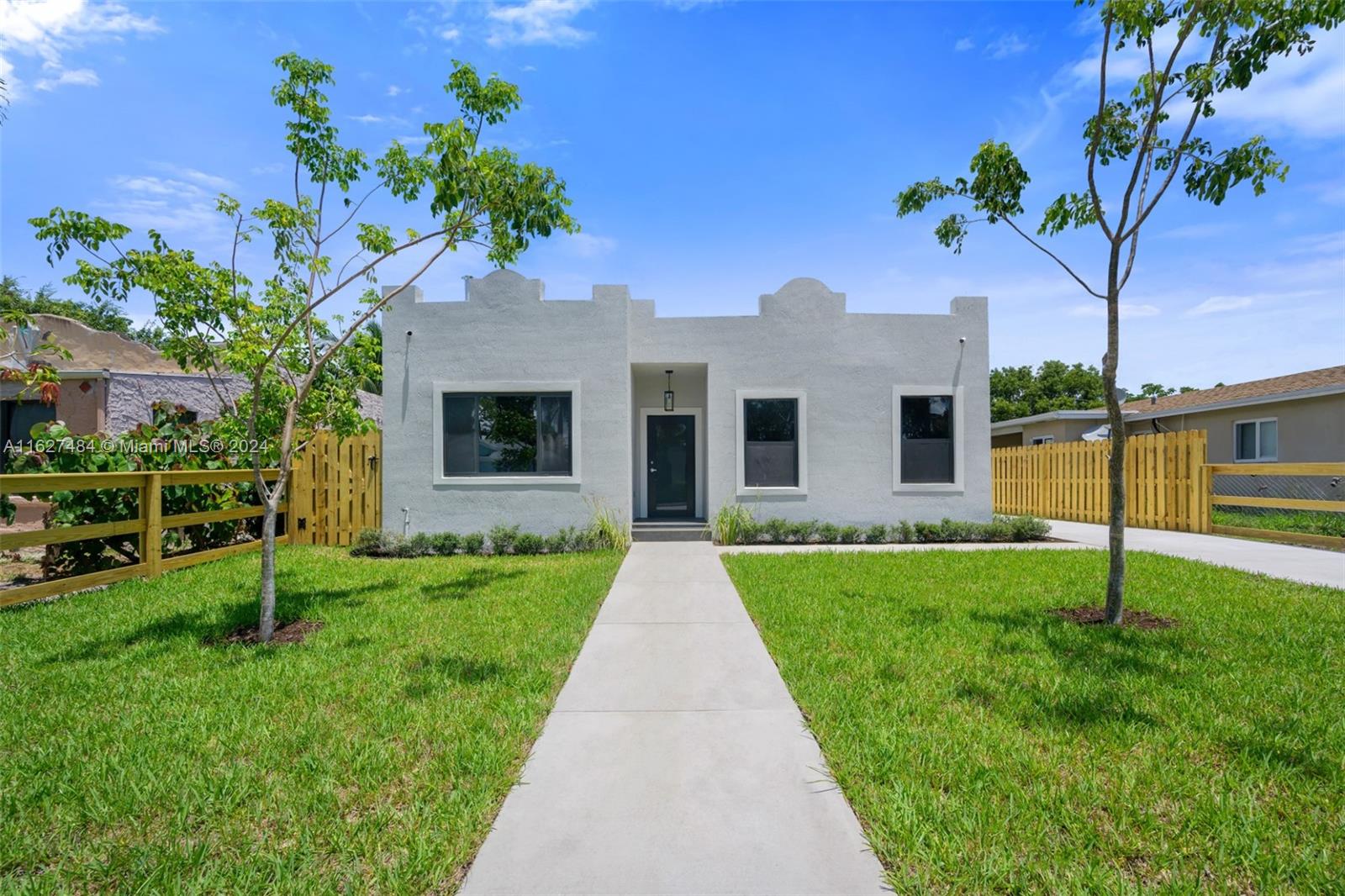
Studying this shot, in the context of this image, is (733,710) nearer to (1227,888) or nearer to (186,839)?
(1227,888)

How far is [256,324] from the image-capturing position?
532 centimetres

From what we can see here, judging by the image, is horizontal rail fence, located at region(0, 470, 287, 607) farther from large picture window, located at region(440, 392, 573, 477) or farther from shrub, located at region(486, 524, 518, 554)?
shrub, located at region(486, 524, 518, 554)

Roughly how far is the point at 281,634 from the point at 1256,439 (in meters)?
21.5

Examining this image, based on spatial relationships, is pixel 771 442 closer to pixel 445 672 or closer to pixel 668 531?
pixel 668 531

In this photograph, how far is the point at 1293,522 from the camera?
11258 mm

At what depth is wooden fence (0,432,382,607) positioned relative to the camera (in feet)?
20.4

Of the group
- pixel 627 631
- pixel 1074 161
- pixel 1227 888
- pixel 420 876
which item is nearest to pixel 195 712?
pixel 420 876

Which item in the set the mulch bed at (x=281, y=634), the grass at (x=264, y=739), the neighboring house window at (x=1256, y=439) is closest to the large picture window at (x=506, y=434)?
the grass at (x=264, y=739)

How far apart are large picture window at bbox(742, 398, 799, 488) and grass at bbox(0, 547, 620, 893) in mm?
5408

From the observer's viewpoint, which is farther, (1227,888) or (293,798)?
(293,798)

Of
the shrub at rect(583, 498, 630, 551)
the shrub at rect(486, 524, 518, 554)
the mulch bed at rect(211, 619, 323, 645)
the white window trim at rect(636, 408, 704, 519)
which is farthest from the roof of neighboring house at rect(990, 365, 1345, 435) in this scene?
the mulch bed at rect(211, 619, 323, 645)

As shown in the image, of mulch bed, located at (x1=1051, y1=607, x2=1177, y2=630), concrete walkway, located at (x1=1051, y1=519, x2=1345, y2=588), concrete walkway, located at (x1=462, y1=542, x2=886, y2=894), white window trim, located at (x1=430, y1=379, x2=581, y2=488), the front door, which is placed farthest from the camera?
the front door

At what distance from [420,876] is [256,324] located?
4968 mm

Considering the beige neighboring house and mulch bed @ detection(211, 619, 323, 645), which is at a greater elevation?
the beige neighboring house
